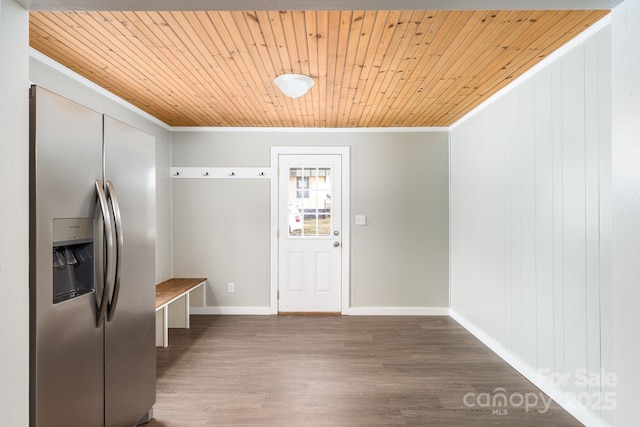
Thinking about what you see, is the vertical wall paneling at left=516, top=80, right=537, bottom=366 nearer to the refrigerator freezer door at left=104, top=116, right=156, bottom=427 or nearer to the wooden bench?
the refrigerator freezer door at left=104, top=116, right=156, bottom=427

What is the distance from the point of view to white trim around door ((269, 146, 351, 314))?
4.17 meters

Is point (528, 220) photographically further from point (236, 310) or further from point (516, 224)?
point (236, 310)

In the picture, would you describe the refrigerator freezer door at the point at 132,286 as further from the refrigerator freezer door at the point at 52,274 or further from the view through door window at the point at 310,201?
the view through door window at the point at 310,201

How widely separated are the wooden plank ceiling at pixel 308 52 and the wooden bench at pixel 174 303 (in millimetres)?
1930

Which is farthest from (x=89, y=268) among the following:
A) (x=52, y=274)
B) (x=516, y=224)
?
(x=516, y=224)

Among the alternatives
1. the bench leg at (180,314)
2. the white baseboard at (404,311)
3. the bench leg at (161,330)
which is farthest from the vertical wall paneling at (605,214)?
the bench leg at (180,314)

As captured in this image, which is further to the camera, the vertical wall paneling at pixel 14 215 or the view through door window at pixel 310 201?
the view through door window at pixel 310 201

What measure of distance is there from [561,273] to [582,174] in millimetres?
674

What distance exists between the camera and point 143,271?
1.93 m

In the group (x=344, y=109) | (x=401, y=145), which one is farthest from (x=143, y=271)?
(x=401, y=145)

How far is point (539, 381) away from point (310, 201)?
9.47ft

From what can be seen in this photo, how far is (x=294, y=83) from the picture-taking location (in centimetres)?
254

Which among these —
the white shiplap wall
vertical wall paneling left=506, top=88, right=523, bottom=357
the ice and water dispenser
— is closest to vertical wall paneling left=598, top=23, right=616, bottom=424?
the white shiplap wall

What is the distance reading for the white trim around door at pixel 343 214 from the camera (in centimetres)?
417
